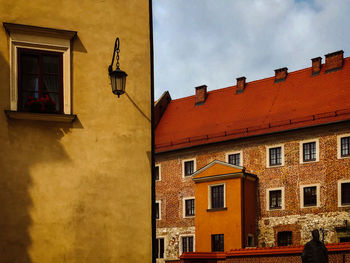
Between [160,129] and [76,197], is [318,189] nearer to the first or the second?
[160,129]

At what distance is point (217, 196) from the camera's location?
36.9 metres

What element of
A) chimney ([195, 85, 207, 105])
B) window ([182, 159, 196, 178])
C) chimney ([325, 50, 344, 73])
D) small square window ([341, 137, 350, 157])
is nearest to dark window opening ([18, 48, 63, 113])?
small square window ([341, 137, 350, 157])

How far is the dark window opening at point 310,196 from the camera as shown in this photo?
34312mm

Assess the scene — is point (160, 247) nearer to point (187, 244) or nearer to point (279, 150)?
point (187, 244)

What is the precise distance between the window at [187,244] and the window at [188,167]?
4566mm

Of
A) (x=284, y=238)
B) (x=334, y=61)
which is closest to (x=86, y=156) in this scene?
(x=284, y=238)

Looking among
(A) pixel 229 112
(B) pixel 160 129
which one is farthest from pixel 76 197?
(B) pixel 160 129

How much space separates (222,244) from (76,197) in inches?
1070

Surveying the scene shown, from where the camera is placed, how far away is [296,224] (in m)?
34.5

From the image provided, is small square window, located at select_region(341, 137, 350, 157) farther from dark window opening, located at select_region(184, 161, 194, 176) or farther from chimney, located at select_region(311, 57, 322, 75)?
dark window opening, located at select_region(184, 161, 194, 176)

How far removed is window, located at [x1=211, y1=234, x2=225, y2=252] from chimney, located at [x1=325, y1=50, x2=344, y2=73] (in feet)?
45.3

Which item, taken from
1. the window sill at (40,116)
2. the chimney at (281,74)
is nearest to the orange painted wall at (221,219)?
the chimney at (281,74)

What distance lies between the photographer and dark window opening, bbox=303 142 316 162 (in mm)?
34812

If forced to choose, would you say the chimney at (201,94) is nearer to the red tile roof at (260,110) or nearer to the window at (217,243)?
the red tile roof at (260,110)
